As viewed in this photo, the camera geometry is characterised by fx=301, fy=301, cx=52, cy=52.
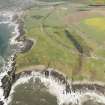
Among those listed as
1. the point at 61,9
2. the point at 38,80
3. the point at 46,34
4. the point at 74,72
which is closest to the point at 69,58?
the point at 74,72

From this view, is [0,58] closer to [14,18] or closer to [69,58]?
[69,58]

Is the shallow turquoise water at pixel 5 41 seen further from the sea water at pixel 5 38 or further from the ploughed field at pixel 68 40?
the ploughed field at pixel 68 40

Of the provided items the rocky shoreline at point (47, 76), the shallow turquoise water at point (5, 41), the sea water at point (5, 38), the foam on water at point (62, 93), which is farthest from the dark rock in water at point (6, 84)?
the shallow turquoise water at point (5, 41)

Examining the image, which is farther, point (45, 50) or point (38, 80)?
point (45, 50)

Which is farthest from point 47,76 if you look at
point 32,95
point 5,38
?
point 5,38

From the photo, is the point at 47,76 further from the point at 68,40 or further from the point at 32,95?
the point at 68,40

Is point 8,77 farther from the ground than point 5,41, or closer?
farther from the ground
